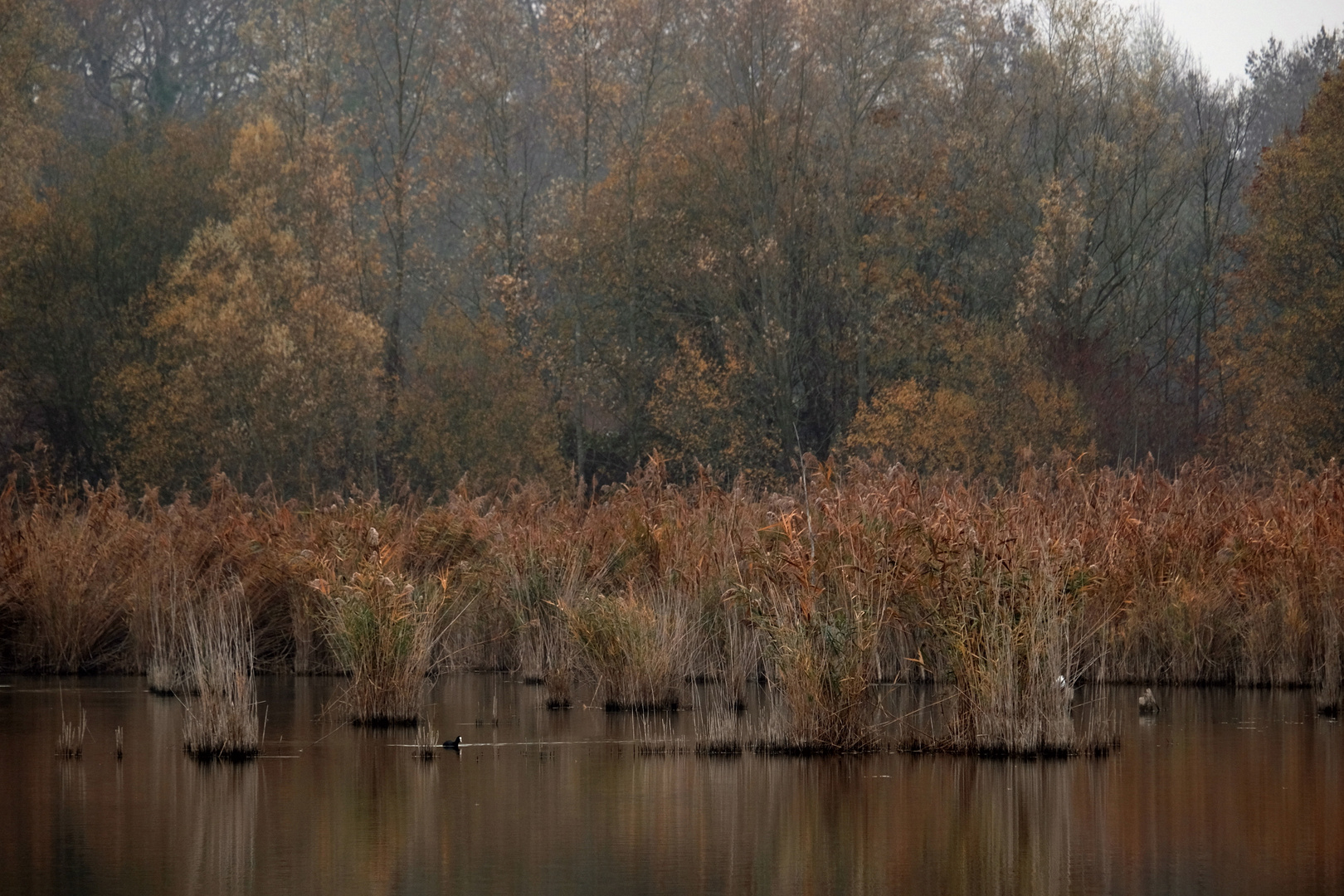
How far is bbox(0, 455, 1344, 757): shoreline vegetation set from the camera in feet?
38.4

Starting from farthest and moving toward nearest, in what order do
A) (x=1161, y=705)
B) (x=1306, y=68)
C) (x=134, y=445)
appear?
(x=1306, y=68) → (x=134, y=445) → (x=1161, y=705)

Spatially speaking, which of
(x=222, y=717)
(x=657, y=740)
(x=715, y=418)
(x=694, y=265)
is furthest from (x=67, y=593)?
(x=694, y=265)

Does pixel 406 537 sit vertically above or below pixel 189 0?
below

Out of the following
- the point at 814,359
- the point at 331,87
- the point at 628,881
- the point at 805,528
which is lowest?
the point at 628,881

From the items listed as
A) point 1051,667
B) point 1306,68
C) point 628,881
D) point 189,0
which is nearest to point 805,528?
point 1051,667

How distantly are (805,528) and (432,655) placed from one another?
6.01 m

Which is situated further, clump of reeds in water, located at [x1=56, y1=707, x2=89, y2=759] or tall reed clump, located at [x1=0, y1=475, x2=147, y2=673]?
tall reed clump, located at [x1=0, y1=475, x2=147, y2=673]

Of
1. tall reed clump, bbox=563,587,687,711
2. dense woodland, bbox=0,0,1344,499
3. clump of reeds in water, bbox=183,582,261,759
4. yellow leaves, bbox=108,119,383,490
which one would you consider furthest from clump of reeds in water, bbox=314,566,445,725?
dense woodland, bbox=0,0,1344,499

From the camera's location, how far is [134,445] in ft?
129

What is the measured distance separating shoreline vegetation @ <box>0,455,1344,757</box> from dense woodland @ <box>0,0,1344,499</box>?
1709 cm

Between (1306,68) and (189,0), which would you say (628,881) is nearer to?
(189,0)

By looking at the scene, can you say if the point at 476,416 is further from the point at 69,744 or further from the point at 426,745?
the point at 426,745

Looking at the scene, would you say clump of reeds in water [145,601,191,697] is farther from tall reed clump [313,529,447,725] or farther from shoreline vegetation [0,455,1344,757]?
tall reed clump [313,529,447,725]

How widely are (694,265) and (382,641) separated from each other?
28987 mm
